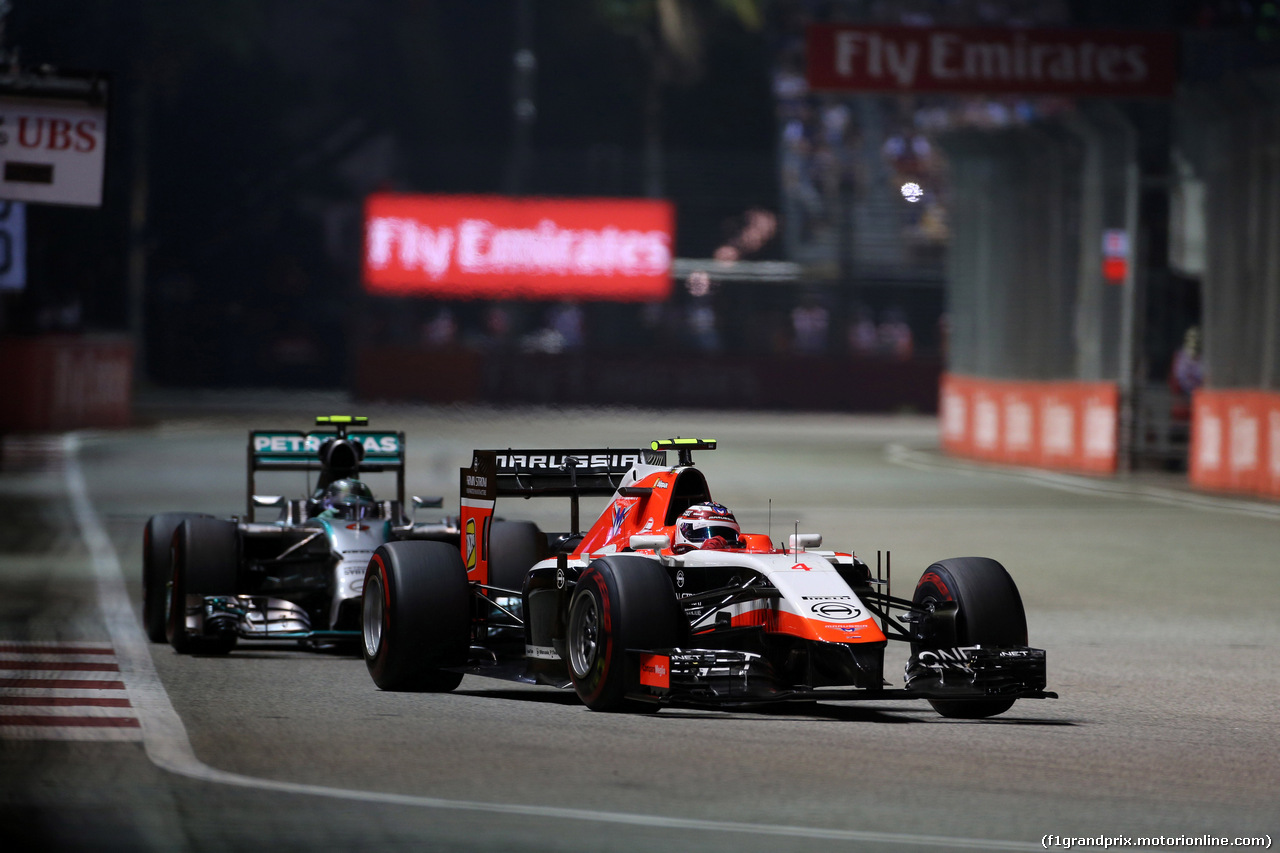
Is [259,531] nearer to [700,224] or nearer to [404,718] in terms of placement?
[404,718]

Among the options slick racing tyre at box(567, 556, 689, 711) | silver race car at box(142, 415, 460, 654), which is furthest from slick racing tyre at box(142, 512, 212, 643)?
slick racing tyre at box(567, 556, 689, 711)

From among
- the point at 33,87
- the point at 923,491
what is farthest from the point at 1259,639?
the point at 923,491

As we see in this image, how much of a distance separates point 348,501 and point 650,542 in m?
3.01

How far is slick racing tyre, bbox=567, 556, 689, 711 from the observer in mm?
8969

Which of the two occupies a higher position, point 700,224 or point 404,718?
point 700,224

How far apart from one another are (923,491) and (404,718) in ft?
58.2

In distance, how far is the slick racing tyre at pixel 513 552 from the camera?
1161cm

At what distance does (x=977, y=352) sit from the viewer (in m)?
35.2

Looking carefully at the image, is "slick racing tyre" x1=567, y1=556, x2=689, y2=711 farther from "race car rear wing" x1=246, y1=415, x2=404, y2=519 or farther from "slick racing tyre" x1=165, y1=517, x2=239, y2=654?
"race car rear wing" x1=246, y1=415, x2=404, y2=519

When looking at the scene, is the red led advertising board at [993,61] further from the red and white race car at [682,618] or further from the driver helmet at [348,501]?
the red and white race car at [682,618]

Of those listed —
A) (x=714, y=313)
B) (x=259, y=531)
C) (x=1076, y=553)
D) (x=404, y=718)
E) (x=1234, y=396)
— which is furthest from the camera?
(x=714, y=313)

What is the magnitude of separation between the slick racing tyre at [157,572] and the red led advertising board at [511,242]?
130 ft

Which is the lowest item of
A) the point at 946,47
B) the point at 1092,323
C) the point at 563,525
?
the point at 563,525

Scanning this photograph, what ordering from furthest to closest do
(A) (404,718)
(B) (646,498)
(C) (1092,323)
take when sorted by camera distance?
(C) (1092,323), (B) (646,498), (A) (404,718)
